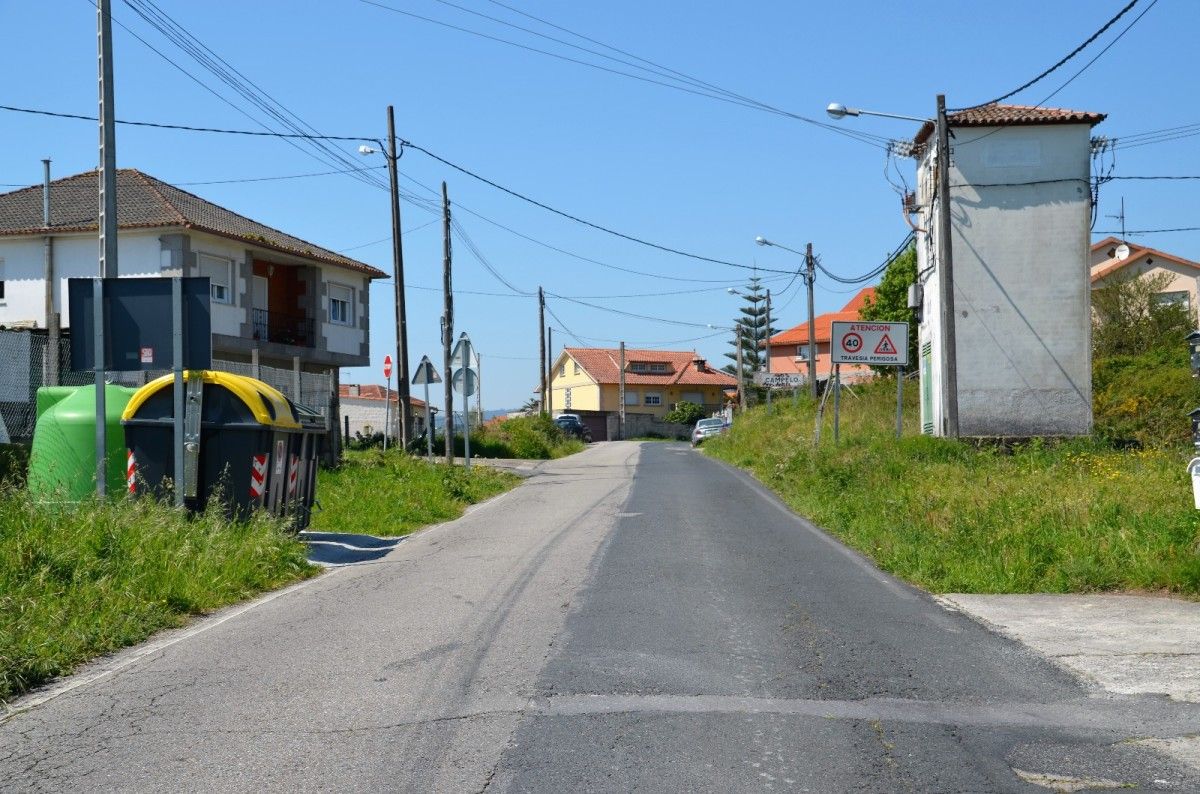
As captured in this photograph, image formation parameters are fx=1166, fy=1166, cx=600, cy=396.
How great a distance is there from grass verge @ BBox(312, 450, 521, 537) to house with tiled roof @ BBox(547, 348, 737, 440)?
68158 mm

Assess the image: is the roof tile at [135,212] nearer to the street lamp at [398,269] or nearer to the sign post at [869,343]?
the street lamp at [398,269]

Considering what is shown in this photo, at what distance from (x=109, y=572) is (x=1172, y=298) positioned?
44266mm

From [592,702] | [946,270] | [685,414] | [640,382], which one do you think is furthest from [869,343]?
[640,382]

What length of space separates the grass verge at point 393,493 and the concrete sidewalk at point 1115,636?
880 cm

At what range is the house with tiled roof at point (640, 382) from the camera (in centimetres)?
9606

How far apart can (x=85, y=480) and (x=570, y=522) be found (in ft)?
21.1

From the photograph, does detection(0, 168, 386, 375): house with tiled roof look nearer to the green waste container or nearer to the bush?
the green waste container

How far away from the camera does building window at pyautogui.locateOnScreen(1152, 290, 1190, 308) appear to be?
39.2m

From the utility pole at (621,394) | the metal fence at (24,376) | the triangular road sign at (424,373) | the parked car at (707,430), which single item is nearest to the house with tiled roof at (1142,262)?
the parked car at (707,430)

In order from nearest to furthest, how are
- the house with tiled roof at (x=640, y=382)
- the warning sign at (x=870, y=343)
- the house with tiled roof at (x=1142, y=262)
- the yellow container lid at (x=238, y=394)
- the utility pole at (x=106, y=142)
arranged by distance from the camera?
the yellow container lid at (x=238, y=394), the utility pole at (x=106, y=142), the warning sign at (x=870, y=343), the house with tiled roof at (x=1142, y=262), the house with tiled roof at (x=640, y=382)

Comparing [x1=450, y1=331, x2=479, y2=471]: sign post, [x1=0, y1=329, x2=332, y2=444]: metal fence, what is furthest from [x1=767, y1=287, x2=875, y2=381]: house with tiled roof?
[x1=0, y1=329, x2=332, y2=444]: metal fence

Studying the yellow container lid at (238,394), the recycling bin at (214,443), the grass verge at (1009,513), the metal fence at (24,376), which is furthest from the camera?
the metal fence at (24,376)

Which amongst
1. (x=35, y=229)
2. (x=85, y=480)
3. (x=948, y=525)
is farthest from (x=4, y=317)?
(x=948, y=525)

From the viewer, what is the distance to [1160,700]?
20.6ft
